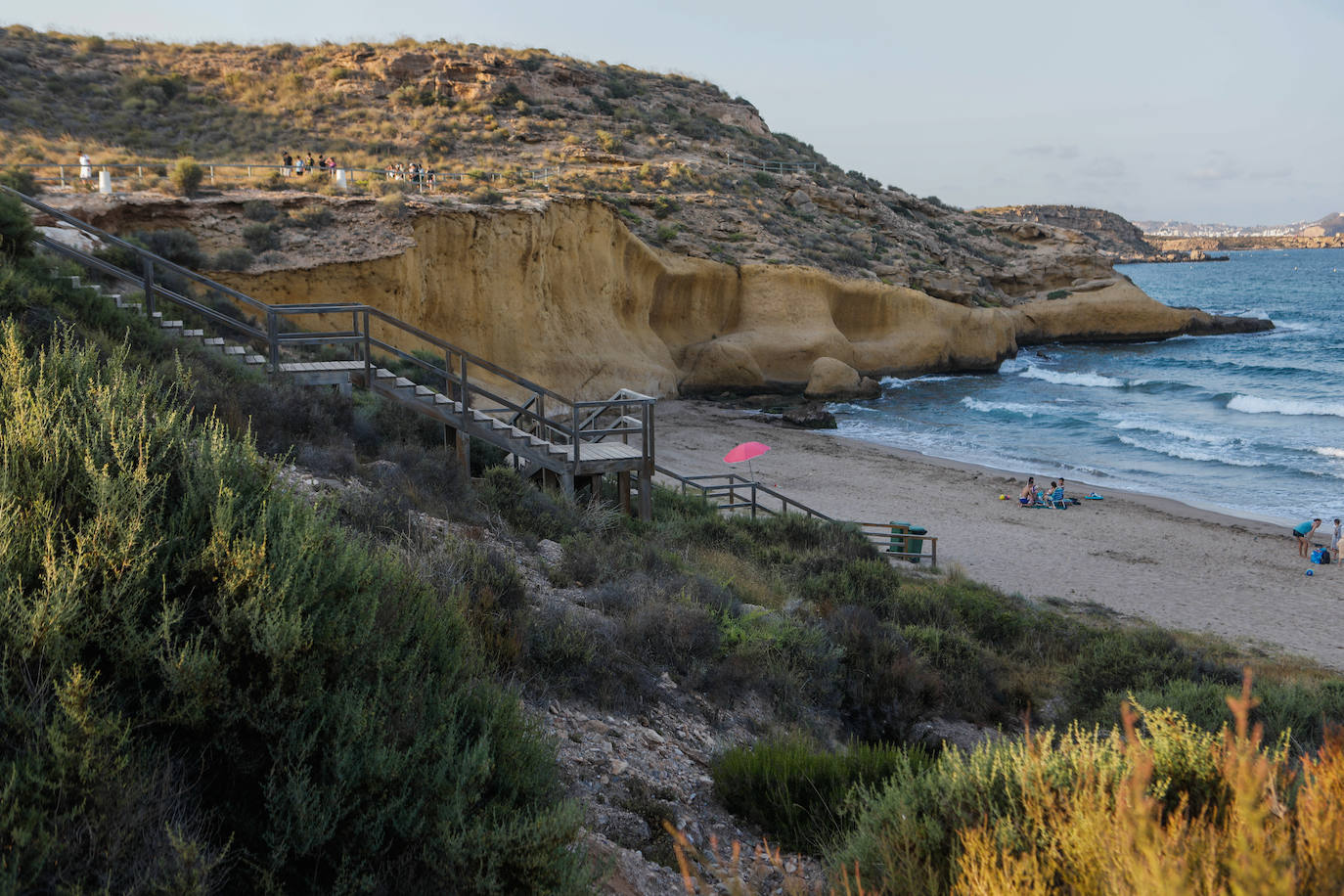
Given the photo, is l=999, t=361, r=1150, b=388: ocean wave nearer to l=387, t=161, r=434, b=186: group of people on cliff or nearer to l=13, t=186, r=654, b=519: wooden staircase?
l=387, t=161, r=434, b=186: group of people on cliff

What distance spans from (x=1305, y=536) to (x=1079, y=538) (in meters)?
4.89

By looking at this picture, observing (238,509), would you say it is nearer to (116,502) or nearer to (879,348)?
(116,502)

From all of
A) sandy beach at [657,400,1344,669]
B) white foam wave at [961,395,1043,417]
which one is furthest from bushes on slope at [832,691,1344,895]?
white foam wave at [961,395,1043,417]

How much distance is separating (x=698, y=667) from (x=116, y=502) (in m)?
4.24

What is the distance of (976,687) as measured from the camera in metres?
7.89

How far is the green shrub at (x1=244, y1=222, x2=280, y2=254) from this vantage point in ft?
Result: 66.5

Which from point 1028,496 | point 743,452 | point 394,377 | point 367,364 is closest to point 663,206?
point 1028,496

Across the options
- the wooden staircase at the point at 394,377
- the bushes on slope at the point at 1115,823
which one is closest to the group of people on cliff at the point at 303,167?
the wooden staircase at the point at 394,377

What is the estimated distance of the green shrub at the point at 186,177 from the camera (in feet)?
66.9

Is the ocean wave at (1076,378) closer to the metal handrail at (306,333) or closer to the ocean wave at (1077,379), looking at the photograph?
the ocean wave at (1077,379)

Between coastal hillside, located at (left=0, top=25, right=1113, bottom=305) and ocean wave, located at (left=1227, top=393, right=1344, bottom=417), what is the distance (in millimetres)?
12736

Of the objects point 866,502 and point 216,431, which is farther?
point 866,502

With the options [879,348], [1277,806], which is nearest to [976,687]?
[1277,806]

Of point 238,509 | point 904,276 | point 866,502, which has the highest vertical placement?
point 904,276
